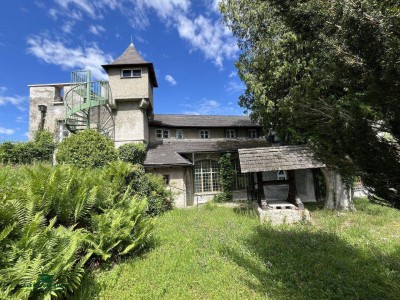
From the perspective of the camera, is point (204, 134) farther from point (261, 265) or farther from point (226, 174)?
point (261, 265)

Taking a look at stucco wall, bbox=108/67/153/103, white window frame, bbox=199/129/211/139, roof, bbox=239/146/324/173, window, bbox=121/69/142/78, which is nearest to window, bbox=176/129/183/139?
white window frame, bbox=199/129/211/139

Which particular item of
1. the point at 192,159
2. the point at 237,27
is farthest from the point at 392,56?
the point at 192,159

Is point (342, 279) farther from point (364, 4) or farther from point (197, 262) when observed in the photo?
point (364, 4)

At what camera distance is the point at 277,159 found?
10836mm

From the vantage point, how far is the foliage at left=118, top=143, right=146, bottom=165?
46.5 feet

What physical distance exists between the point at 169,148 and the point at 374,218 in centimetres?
1294

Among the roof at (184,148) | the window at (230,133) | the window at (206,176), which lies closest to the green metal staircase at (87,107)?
the roof at (184,148)

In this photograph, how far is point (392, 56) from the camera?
107 inches

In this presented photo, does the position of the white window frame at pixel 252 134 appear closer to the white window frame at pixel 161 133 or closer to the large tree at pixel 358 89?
the white window frame at pixel 161 133

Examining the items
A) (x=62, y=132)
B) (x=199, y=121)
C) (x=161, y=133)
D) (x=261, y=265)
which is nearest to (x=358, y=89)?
(x=261, y=265)

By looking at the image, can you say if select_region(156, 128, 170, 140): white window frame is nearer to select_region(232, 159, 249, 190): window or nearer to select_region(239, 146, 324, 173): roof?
select_region(232, 159, 249, 190): window

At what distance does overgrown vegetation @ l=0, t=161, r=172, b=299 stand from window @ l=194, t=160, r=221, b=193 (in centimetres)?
954

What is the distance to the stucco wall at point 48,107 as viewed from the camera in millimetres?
21516

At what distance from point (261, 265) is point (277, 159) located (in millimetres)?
6032
